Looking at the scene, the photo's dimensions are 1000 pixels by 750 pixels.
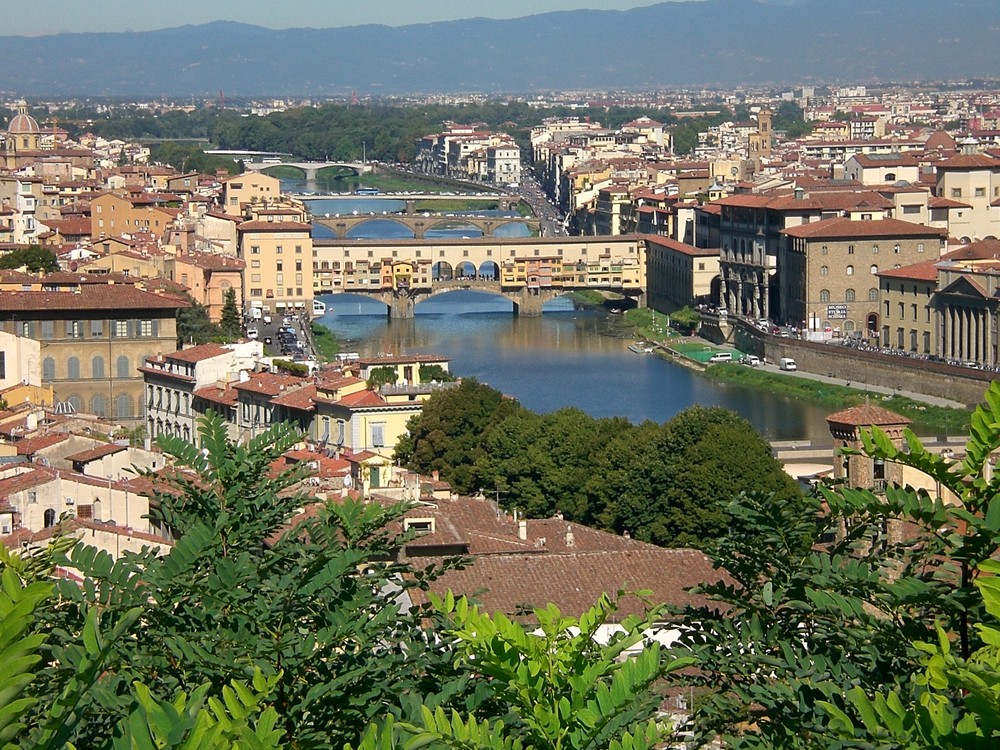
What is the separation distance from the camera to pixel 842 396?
26859 mm

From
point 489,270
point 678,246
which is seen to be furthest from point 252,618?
point 489,270

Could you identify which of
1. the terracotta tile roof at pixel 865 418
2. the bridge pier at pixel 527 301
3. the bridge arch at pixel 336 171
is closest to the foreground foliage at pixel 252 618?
the terracotta tile roof at pixel 865 418

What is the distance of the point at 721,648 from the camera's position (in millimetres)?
4500

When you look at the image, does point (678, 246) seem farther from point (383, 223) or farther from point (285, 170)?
point (285, 170)

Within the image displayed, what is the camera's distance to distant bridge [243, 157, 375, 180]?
78.8m

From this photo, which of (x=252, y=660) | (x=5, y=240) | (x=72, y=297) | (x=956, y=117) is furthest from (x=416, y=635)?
(x=956, y=117)

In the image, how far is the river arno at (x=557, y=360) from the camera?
25.3 meters

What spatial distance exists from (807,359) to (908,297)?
1.66 m

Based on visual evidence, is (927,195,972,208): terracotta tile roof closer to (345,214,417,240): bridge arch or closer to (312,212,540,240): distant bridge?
(312,212,540,240): distant bridge

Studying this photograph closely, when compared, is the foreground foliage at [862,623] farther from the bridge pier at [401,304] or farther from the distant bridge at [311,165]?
the distant bridge at [311,165]

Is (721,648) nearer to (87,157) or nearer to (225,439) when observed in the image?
(225,439)

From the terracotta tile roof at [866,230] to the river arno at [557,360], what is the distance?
3.31 meters

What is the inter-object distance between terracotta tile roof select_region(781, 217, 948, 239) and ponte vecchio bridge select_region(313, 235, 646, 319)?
792 centimetres

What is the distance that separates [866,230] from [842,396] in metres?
6.55
